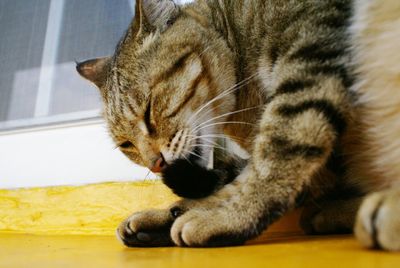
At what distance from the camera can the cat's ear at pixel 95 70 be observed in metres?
1.32

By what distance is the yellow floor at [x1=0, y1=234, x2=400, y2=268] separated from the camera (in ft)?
2.01

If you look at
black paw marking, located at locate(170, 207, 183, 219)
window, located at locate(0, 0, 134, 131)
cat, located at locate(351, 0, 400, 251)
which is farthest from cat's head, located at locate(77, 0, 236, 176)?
window, located at locate(0, 0, 134, 131)

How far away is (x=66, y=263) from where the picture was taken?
0.79m

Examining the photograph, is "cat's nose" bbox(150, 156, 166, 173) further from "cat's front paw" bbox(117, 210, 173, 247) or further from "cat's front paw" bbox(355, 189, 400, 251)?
"cat's front paw" bbox(355, 189, 400, 251)

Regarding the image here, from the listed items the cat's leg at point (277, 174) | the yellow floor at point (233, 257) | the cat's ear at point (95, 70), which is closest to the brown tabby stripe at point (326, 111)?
the cat's leg at point (277, 174)

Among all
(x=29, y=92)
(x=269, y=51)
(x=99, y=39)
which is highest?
(x=269, y=51)

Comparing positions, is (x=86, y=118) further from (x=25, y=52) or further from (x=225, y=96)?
(x=225, y=96)

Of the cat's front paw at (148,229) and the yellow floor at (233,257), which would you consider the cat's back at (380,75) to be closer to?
the yellow floor at (233,257)

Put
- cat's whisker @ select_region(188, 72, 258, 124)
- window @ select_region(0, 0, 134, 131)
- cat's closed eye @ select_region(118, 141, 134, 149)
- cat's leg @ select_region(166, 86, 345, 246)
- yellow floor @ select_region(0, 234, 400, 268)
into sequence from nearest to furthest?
yellow floor @ select_region(0, 234, 400, 268) → cat's leg @ select_region(166, 86, 345, 246) → cat's whisker @ select_region(188, 72, 258, 124) → cat's closed eye @ select_region(118, 141, 134, 149) → window @ select_region(0, 0, 134, 131)

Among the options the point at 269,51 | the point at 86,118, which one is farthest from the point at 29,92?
the point at 269,51

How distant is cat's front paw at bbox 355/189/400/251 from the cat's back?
199 mm

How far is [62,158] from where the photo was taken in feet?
5.59

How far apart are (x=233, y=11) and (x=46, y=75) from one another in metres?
1.01

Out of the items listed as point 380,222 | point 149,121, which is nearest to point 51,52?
point 149,121
